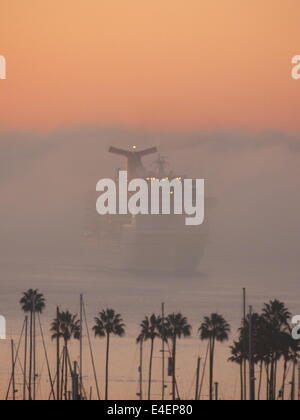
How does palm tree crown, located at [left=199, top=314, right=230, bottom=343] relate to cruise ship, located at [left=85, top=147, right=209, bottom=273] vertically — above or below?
below

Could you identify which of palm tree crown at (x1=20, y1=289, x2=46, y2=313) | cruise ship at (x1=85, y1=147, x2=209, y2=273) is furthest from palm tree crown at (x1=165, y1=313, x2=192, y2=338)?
cruise ship at (x1=85, y1=147, x2=209, y2=273)

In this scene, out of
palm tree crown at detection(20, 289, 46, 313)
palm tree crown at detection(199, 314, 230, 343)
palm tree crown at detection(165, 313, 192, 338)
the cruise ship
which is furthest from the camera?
the cruise ship

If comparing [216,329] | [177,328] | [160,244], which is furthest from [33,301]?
[160,244]

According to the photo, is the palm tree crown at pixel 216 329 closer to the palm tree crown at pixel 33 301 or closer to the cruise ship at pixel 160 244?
the palm tree crown at pixel 33 301

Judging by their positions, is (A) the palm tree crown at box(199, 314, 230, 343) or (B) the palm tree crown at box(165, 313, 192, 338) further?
A: (B) the palm tree crown at box(165, 313, 192, 338)

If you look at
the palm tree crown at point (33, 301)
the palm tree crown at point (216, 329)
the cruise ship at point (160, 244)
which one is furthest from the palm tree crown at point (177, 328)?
the cruise ship at point (160, 244)

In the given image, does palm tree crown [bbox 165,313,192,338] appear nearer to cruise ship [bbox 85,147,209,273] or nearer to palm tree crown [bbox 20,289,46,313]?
palm tree crown [bbox 20,289,46,313]

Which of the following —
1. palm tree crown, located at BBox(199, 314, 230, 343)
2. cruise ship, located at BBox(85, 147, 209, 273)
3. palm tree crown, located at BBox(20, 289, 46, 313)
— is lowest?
palm tree crown, located at BBox(199, 314, 230, 343)

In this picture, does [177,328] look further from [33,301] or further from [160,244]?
[160,244]

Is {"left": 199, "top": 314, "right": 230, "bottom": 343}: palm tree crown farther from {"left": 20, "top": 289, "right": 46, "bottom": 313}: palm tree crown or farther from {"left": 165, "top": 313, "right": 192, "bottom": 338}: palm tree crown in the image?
{"left": 20, "top": 289, "right": 46, "bottom": 313}: palm tree crown

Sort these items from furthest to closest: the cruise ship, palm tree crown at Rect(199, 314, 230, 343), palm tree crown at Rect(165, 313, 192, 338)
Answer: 1. the cruise ship
2. palm tree crown at Rect(165, 313, 192, 338)
3. palm tree crown at Rect(199, 314, 230, 343)

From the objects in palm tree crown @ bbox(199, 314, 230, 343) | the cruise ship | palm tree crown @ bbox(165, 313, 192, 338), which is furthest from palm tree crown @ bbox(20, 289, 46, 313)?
the cruise ship

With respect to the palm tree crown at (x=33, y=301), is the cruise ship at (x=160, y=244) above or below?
above
